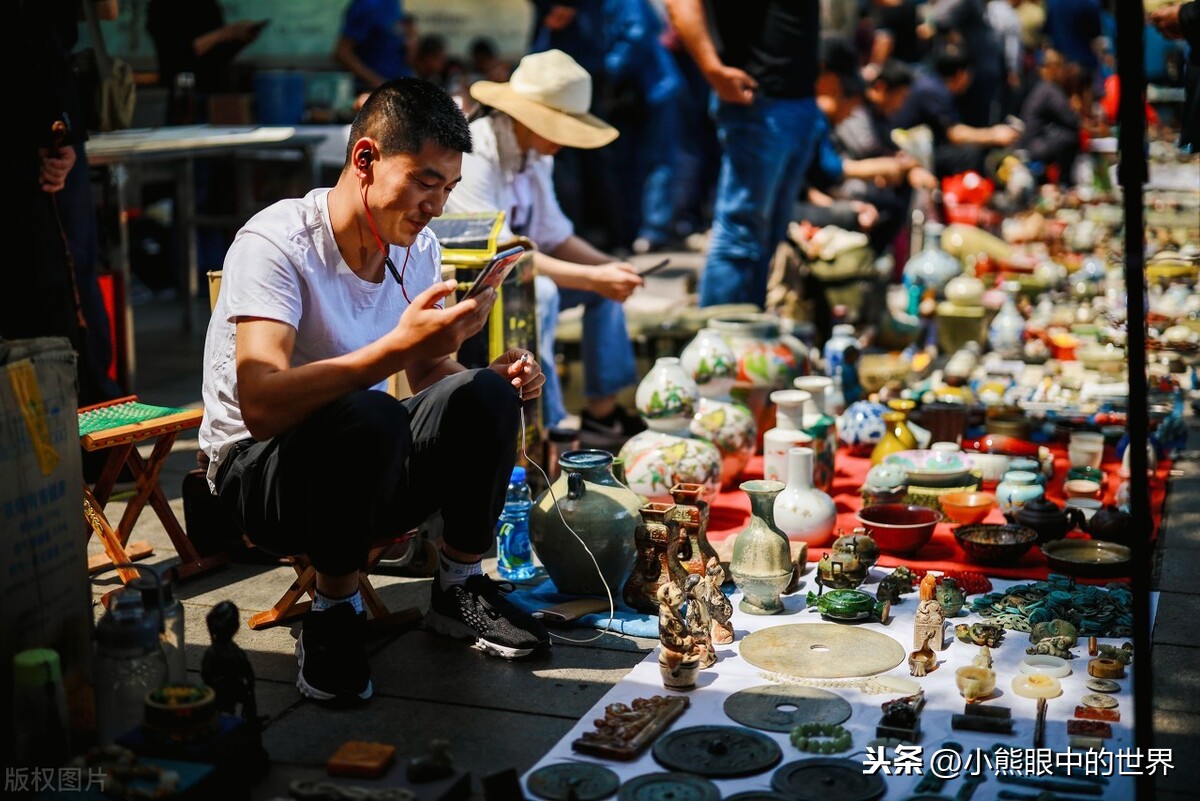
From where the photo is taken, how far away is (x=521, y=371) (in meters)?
3.19

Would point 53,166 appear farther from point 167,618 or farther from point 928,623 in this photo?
point 928,623

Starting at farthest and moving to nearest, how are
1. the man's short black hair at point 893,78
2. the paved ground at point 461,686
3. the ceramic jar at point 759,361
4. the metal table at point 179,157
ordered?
the man's short black hair at point 893,78 < the metal table at point 179,157 < the ceramic jar at point 759,361 < the paved ground at point 461,686

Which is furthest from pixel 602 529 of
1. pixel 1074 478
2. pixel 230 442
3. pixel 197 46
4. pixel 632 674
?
pixel 197 46

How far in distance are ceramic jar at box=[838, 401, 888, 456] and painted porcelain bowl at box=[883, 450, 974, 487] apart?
39 cm

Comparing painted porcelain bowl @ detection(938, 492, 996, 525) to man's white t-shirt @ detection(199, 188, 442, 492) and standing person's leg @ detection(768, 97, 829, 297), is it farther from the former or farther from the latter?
standing person's leg @ detection(768, 97, 829, 297)

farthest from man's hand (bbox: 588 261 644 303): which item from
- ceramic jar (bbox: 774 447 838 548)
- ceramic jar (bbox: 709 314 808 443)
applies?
ceramic jar (bbox: 774 447 838 548)

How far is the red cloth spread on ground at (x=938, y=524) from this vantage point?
3.85 meters

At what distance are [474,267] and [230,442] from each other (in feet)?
4.13

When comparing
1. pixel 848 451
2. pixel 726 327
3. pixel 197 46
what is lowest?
pixel 848 451

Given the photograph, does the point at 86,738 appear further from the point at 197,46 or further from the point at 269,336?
the point at 197,46

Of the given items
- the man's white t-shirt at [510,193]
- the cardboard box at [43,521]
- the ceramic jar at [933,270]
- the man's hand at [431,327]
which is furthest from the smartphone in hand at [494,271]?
the ceramic jar at [933,270]

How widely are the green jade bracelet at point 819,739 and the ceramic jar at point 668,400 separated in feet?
5.56

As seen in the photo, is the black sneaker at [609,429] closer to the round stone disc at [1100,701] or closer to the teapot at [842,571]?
the teapot at [842,571]

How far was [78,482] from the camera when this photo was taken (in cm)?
267
